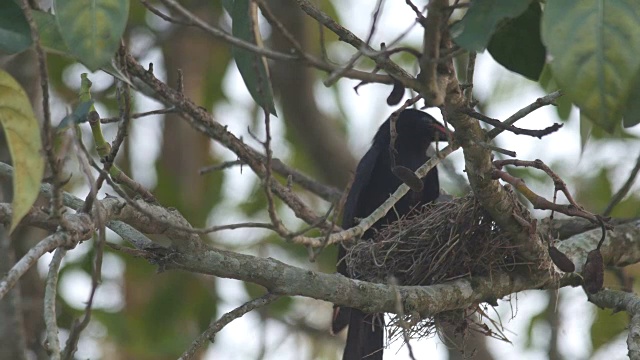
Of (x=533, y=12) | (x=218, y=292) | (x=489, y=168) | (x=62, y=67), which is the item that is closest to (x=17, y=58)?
(x=62, y=67)

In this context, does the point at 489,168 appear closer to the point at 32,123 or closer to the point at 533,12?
the point at 533,12

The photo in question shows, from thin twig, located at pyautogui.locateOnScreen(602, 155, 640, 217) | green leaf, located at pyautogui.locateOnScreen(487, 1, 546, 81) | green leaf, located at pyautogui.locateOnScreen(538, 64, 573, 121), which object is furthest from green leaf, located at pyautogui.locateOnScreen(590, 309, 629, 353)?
green leaf, located at pyautogui.locateOnScreen(487, 1, 546, 81)

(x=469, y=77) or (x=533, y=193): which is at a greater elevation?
(x=469, y=77)

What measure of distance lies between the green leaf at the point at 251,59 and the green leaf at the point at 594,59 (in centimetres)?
77

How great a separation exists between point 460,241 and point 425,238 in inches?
11.1

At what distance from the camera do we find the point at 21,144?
6.82 feet

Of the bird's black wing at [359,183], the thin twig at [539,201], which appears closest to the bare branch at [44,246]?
the thin twig at [539,201]

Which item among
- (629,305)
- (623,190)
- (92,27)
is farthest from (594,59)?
(623,190)

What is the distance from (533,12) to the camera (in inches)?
100

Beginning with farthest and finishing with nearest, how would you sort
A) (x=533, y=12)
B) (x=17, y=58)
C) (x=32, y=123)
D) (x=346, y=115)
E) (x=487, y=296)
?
(x=346, y=115) < (x=17, y=58) < (x=487, y=296) < (x=533, y=12) < (x=32, y=123)

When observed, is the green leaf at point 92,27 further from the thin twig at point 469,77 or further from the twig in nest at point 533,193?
the twig in nest at point 533,193

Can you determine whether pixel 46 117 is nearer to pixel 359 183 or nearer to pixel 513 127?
pixel 513 127

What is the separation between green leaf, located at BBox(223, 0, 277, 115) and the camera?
2318 mm

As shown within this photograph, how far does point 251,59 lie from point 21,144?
0.64 meters
